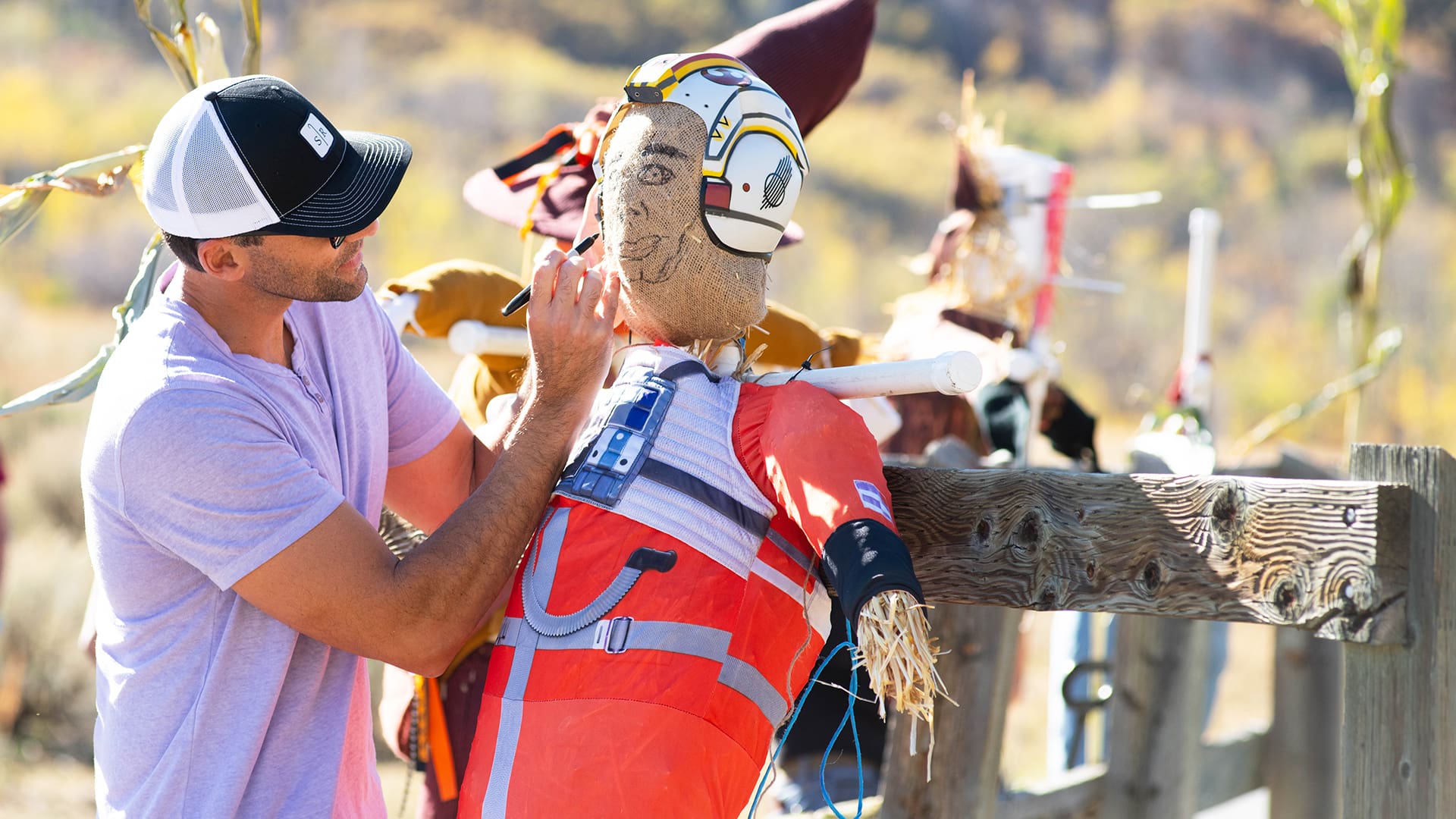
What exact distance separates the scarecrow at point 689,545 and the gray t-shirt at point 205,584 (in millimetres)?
211

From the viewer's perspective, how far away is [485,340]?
2082mm

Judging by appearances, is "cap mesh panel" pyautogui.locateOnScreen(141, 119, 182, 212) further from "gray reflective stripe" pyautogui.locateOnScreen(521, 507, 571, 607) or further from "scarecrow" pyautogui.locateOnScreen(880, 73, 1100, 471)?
"scarecrow" pyautogui.locateOnScreen(880, 73, 1100, 471)

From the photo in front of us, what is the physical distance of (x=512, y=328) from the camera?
2.16 meters

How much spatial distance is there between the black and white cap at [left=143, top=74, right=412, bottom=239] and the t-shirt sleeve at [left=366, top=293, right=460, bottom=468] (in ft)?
0.89

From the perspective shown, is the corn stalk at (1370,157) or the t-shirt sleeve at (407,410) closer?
the t-shirt sleeve at (407,410)

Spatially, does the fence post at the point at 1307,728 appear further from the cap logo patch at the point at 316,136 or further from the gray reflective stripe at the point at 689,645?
the cap logo patch at the point at 316,136

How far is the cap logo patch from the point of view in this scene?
145cm

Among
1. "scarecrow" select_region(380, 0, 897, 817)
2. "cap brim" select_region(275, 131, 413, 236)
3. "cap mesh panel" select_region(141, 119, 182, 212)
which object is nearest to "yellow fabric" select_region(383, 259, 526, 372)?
"scarecrow" select_region(380, 0, 897, 817)

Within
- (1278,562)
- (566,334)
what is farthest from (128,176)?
(1278,562)

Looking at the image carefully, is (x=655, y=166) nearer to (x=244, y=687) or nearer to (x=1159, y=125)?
(x=244, y=687)

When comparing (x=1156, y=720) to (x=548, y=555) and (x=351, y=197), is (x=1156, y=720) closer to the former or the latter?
(x=548, y=555)

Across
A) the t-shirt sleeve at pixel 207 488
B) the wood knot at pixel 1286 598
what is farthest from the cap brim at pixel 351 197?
the wood knot at pixel 1286 598

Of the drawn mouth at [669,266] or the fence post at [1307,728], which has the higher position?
the drawn mouth at [669,266]

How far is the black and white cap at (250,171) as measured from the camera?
1.40 metres
